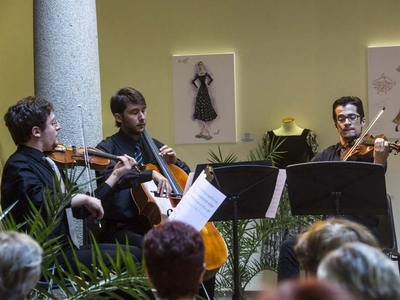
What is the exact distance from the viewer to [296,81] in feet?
20.5

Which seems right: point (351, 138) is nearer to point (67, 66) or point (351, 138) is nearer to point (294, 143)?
point (294, 143)

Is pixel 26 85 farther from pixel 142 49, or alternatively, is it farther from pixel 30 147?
pixel 30 147

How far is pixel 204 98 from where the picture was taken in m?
6.35

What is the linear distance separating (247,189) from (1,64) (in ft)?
11.9

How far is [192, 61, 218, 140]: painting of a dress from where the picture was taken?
634 centimetres

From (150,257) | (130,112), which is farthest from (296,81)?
(150,257)

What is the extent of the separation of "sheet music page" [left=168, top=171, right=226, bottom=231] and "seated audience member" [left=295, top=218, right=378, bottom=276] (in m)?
1.12

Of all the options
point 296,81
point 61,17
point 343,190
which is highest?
point 61,17

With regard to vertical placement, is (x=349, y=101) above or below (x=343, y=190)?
above

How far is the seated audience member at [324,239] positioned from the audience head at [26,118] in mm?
1834

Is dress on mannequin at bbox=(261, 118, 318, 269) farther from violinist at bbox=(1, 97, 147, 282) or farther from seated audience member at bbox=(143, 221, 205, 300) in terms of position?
seated audience member at bbox=(143, 221, 205, 300)

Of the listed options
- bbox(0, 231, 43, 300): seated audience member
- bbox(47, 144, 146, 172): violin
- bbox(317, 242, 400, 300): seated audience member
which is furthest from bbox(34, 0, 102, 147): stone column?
bbox(317, 242, 400, 300): seated audience member

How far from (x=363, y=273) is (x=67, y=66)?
129 inches

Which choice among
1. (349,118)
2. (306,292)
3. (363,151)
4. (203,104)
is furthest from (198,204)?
(203,104)
